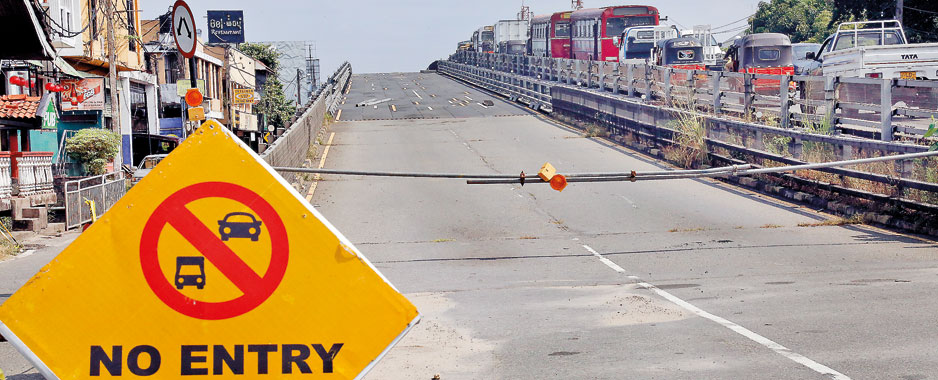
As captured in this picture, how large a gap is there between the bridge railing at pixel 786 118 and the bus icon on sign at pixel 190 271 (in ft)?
39.5

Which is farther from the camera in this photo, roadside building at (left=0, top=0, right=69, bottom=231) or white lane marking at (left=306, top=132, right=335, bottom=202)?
white lane marking at (left=306, top=132, right=335, bottom=202)

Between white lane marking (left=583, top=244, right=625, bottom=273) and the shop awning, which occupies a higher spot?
the shop awning

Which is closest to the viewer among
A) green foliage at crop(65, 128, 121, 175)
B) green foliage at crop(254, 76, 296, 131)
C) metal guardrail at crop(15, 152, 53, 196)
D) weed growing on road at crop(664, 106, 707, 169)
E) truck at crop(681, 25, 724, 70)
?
weed growing on road at crop(664, 106, 707, 169)

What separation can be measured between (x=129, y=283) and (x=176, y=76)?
55171 mm

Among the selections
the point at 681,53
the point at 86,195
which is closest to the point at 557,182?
the point at 86,195

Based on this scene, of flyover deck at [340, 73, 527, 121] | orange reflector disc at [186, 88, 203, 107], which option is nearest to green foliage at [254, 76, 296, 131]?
flyover deck at [340, 73, 527, 121]

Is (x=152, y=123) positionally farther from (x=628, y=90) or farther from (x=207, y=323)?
(x=207, y=323)

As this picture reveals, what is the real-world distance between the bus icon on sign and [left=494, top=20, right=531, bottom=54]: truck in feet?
236

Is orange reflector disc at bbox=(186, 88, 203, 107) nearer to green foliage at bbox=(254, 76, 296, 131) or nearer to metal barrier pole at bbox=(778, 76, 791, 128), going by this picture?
metal barrier pole at bbox=(778, 76, 791, 128)

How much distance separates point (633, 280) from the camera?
11.4 m

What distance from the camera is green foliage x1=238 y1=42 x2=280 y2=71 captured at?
85688 millimetres

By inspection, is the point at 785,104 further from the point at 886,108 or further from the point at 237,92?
the point at 237,92

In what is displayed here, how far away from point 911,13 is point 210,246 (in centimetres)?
5302

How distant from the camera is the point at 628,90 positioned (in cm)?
3014
